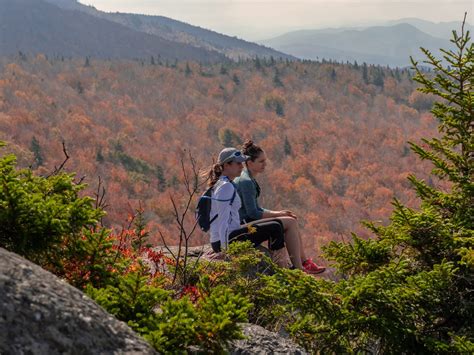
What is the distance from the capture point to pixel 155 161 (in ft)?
115

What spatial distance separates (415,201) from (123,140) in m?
20.6

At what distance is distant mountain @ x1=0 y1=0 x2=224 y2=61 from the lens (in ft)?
468

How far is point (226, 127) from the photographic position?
43156mm

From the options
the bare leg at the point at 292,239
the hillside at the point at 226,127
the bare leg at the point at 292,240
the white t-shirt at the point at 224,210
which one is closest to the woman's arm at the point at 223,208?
the white t-shirt at the point at 224,210

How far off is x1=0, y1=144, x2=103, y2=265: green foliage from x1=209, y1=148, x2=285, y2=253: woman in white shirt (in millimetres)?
2472

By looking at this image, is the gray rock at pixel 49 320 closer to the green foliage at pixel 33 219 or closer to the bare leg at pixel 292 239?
the green foliage at pixel 33 219

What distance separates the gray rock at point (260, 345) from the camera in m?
2.63

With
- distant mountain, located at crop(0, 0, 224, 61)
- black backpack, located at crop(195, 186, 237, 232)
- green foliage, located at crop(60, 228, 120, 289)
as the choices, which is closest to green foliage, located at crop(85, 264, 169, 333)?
green foliage, located at crop(60, 228, 120, 289)

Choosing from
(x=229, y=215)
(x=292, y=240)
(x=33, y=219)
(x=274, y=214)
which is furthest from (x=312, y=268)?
(x=33, y=219)

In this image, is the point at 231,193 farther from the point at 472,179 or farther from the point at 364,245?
the point at 472,179

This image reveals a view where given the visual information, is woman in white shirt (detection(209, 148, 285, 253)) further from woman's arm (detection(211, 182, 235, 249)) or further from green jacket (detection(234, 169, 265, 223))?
green jacket (detection(234, 169, 265, 223))

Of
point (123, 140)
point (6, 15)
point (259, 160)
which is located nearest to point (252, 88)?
point (123, 140)

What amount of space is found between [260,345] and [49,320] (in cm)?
127

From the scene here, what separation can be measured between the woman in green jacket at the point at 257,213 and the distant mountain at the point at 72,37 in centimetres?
13710
